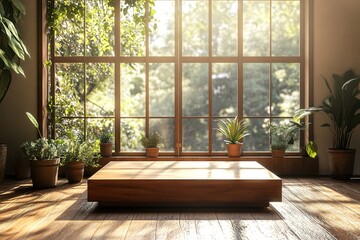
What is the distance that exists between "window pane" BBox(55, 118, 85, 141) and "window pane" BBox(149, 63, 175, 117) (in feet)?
33.5

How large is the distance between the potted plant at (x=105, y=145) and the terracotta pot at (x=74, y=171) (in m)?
0.63

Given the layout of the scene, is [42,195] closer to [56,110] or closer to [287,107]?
[56,110]

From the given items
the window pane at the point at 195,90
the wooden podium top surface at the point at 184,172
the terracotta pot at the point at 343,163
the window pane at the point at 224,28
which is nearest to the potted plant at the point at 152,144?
the wooden podium top surface at the point at 184,172

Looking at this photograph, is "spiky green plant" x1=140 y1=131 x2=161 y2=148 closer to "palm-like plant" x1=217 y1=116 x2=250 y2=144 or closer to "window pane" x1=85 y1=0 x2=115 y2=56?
"palm-like plant" x1=217 y1=116 x2=250 y2=144

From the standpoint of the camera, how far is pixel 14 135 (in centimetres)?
641

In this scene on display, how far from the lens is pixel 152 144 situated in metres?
6.45

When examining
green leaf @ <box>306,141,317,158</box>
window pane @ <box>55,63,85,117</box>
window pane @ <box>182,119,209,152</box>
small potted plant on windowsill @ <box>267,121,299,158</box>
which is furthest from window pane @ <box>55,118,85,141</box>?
window pane @ <box>182,119,209,152</box>

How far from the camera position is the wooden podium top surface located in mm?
4258

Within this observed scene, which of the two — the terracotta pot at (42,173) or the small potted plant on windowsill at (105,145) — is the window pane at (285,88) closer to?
the small potted plant on windowsill at (105,145)

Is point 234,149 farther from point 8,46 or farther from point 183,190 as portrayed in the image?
point 8,46

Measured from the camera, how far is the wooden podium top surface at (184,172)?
4258 mm

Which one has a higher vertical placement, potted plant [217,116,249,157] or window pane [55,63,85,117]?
window pane [55,63,85,117]

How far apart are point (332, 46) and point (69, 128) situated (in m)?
4.12

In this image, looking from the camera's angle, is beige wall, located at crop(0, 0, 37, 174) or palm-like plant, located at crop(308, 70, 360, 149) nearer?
palm-like plant, located at crop(308, 70, 360, 149)
